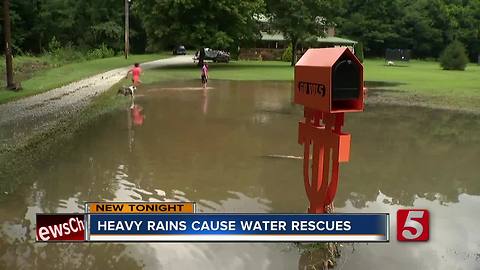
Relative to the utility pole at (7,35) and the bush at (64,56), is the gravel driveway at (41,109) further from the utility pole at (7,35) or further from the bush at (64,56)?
the bush at (64,56)

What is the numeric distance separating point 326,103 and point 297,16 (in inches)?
1867

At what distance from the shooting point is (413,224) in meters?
5.55

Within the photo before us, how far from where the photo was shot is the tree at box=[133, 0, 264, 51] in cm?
4306

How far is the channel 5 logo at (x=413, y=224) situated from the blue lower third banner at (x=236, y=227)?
0.56m

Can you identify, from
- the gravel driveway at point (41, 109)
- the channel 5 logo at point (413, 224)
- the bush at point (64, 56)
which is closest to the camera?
the channel 5 logo at point (413, 224)

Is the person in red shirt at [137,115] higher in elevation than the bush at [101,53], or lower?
lower

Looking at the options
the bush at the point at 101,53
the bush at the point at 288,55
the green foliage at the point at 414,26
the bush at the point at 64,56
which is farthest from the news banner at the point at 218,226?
the green foliage at the point at 414,26

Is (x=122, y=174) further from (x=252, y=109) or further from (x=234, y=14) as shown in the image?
(x=234, y=14)

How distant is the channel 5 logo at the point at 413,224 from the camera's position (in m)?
5.34

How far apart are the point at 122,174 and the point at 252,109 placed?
10595mm

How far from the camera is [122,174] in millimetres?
10383

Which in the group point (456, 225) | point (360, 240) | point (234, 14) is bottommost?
point (456, 225)

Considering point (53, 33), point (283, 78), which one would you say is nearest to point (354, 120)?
point (283, 78)

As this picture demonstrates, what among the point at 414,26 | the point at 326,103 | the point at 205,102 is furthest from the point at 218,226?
the point at 414,26
